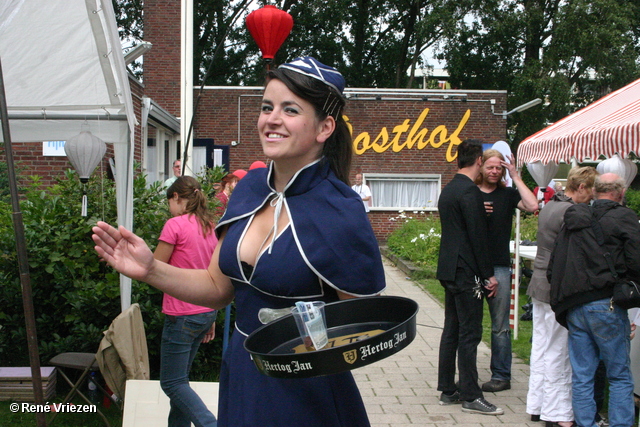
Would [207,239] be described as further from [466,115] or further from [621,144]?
[466,115]

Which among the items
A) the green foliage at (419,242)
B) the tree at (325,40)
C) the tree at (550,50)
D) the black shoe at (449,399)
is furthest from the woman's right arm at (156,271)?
the tree at (325,40)

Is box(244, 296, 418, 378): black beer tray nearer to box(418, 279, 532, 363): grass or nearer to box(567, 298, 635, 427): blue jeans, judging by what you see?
box(567, 298, 635, 427): blue jeans

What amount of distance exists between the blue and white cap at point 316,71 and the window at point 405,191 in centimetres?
1925

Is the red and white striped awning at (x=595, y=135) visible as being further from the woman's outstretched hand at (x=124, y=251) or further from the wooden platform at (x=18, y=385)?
the wooden platform at (x=18, y=385)

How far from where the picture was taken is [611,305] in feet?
14.3

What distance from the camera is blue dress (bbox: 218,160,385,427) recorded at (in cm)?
196

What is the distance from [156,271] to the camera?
213 centimetres

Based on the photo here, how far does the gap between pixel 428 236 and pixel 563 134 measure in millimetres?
9776

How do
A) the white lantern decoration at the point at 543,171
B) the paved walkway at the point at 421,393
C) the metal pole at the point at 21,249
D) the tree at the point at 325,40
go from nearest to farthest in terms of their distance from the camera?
the metal pole at the point at 21,249 < the paved walkway at the point at 421,393 < the white lantern decoration at the point at 543,171 < the tree at the point at 325,40

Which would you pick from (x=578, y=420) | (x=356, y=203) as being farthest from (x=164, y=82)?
(x=356, y=203)

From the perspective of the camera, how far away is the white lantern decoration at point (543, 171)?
22.9 ft

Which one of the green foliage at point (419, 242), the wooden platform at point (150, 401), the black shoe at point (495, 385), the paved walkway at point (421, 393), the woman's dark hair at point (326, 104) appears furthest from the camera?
the green foliage at point (419, 242)

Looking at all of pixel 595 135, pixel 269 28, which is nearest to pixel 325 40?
pixel 269 28

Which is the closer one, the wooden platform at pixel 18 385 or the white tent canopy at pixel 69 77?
the white tent canopy at pixel 69 77
